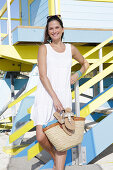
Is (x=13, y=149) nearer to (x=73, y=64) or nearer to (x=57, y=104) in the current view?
(x=73, y=64)

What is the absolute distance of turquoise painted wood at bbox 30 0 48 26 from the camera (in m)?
5.93

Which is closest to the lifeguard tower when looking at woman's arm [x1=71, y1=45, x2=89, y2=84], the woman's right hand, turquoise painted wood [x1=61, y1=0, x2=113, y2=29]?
turquoise painted wood [x1=61, y1=0, x2=113, y2=29]

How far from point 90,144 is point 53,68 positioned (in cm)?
119

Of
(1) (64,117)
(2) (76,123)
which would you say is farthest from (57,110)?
(2) (76,123)

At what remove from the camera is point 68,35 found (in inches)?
192

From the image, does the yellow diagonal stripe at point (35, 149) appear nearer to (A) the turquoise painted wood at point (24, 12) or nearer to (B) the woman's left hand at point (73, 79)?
(B) the woman's left hand at point (73, 79)

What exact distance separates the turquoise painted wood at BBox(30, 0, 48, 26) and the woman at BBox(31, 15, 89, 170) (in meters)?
3.84

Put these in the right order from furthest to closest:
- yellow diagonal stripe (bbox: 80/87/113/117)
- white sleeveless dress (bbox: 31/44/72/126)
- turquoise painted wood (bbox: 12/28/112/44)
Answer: turquoise painted wood (bbox: 12/28/112/44) < yellow diagonal stripe (bbox: 80/87/113/117) < white sleeveless dress (bbox: 31/44/72/126)

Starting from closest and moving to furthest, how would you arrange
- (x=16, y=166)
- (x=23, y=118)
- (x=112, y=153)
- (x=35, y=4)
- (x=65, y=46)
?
1. (x=65, y=46)
2. (x=16, y=166)
3. (x=112, y=153)
4. (x=23, y=118)
5. (x=35, y=4)

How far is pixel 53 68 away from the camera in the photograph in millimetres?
2125

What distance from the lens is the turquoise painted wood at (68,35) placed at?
14.9ft

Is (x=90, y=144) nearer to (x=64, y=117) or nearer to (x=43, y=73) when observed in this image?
(x=64, y=117)

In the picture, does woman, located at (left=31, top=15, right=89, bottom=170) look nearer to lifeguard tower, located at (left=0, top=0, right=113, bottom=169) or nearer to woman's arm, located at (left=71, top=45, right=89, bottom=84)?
woman's arm, located at (left=71, top=45, right=89, bottom=84)

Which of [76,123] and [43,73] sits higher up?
[43,73]
